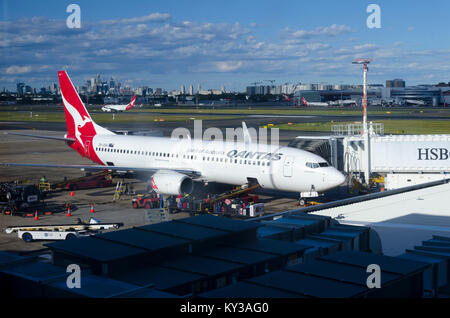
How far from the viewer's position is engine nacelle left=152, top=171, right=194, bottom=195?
119 ft

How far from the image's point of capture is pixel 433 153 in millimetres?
40875

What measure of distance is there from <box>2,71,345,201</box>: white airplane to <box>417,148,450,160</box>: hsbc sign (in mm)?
9581

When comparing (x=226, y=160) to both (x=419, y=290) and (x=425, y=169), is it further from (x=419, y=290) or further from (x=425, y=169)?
(x=419, y=290)

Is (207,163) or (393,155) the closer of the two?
(207,163)

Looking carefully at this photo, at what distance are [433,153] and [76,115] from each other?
3072cm

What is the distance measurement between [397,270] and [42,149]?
2716 inches

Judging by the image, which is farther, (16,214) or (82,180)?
(82,180)

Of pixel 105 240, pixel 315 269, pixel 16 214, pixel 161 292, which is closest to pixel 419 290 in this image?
pixel 315 269

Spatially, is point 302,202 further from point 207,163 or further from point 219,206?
point 207,163

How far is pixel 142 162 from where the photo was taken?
4319cm

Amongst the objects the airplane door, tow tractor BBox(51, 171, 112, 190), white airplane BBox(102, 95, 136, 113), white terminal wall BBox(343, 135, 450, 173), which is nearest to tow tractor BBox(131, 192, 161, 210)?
the airplane door

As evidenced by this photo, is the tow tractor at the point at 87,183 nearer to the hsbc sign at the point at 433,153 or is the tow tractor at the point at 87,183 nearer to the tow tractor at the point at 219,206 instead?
the tow tractor at the point at 219,206

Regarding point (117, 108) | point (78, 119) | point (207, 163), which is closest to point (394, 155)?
point (207, 163)

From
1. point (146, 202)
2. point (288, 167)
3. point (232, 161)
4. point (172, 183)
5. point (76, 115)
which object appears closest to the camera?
point (288, 167)
